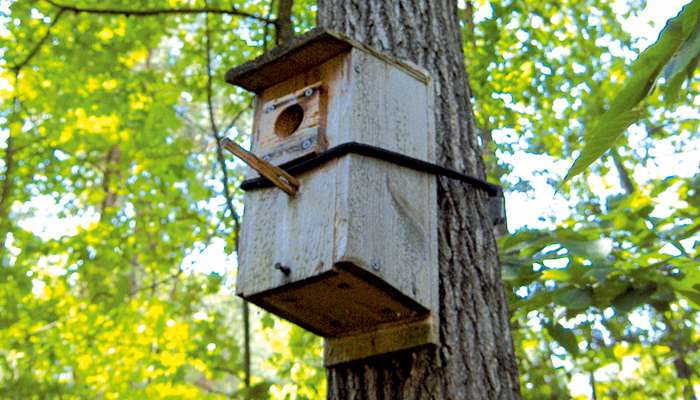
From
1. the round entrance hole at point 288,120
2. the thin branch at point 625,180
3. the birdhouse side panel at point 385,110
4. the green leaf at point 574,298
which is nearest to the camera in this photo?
the birdhouse side panel at point 385,110

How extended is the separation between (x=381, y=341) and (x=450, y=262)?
29cm

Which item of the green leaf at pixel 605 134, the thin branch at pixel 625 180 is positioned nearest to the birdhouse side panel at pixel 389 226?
the green leaf at pixel 605 134

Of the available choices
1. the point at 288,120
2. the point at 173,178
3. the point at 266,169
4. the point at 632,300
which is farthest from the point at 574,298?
the point at 173,178

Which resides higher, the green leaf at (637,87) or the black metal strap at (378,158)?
the black metal strap at (378,158)

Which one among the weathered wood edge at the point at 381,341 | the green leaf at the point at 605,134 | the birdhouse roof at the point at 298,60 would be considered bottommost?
the weathered wood edge at the point at 381,341

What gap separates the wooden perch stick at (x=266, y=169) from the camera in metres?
2.07

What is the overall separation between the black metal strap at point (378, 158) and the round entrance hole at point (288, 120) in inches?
7.6

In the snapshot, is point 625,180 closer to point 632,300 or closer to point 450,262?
point 632,300

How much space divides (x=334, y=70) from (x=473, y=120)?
1.76 feet

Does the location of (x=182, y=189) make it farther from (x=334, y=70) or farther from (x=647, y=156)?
(x=334, y=70)

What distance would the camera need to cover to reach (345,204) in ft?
6.93

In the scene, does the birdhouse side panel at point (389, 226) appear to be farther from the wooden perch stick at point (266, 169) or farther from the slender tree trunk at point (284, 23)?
the slender tree trunk at point (284, 23)

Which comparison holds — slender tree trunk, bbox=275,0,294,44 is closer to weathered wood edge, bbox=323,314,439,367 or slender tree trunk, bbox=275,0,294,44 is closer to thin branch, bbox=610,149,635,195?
weathered wood edge, bbox=323,314,439,367

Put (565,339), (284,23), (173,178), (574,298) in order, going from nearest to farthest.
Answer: (574,298), (565,339), (284,23), (173,178)
